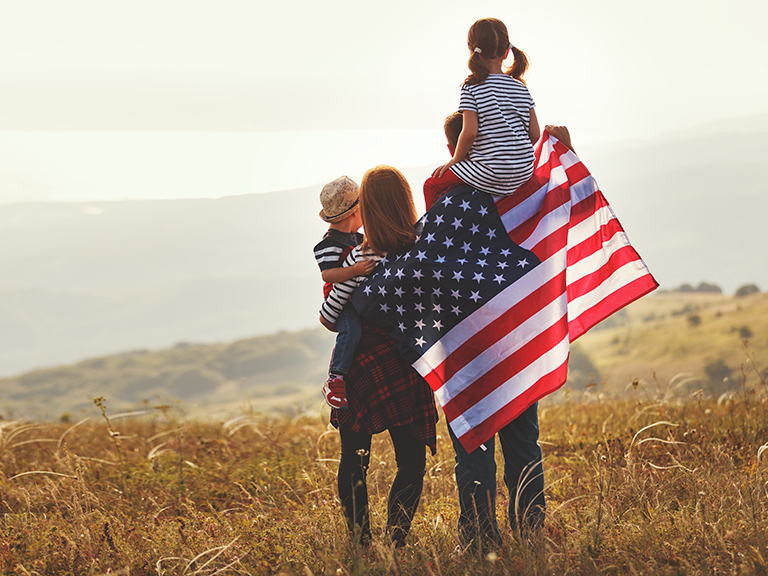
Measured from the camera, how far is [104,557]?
12.5 feet

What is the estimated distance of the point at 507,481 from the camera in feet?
12.4

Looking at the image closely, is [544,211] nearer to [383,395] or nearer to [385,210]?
[385,210]

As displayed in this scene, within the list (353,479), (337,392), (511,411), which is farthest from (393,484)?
(511,411)

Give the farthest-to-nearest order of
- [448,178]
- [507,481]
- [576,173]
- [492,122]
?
1. [576,173]
2. [507,481]
3. [448,178]
4. [492,122]

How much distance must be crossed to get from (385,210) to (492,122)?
30.7 inches

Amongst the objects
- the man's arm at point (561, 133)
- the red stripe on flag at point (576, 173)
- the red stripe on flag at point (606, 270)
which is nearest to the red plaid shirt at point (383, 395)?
the red stripe on flag at point (606, 270)

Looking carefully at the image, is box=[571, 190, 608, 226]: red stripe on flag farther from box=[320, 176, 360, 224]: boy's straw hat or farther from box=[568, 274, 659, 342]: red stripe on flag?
box=[320, 176, 360, 224]: boy's straw hat

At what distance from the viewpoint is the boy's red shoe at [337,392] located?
356cm

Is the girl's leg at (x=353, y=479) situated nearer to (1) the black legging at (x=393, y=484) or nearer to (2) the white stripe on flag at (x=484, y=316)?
(1) the black legging at (x=393, y=484)

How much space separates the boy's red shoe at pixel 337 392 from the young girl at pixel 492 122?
4.36 ft

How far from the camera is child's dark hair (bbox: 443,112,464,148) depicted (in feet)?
12.0

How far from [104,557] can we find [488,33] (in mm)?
3871

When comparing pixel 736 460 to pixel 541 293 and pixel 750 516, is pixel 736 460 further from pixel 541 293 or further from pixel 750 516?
pixel 541 293

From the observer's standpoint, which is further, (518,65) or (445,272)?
(518,65)
